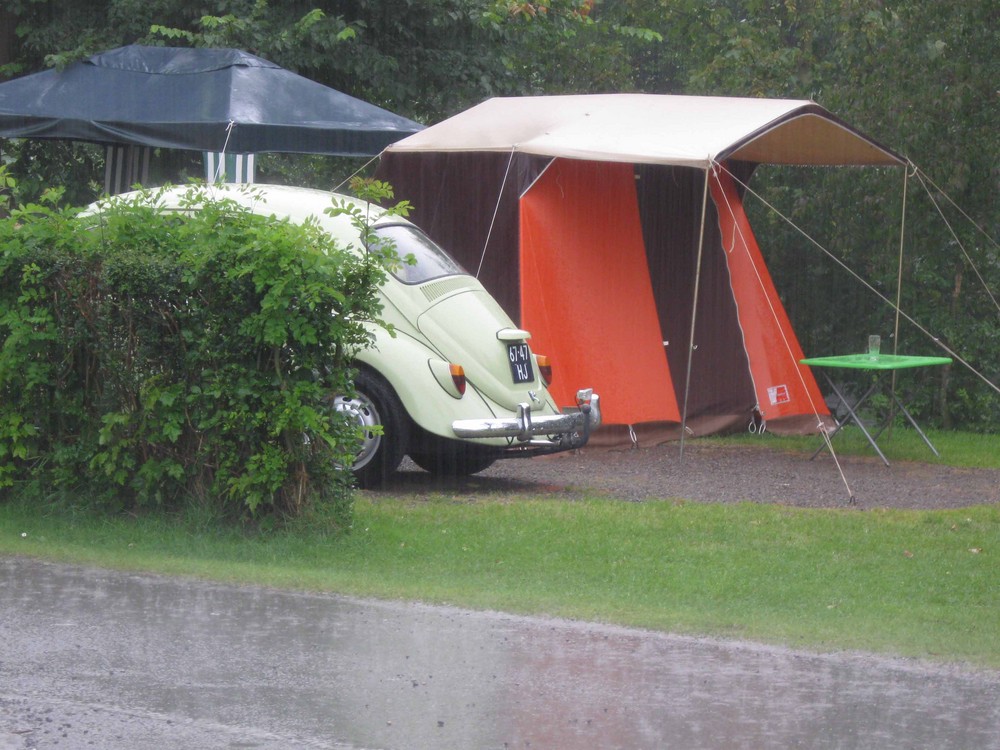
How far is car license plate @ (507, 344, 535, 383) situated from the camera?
32.3ft

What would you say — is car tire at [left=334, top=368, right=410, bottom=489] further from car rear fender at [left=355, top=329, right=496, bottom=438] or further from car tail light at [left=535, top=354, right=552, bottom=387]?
car tail light at [left=535, top=354, right=552, bottom=387]

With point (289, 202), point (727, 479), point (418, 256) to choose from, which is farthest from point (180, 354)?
point (727, 479)

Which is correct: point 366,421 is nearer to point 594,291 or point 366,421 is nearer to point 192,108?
point 594,291

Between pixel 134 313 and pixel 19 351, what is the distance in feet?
2.61

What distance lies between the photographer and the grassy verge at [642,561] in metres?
6.45

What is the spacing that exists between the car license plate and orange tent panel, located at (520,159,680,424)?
1.64 m

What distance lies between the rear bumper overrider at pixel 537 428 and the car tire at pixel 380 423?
0.42 metres

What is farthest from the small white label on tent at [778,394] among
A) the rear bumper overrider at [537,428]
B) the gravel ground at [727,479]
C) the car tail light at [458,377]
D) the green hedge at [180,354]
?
the green hedge at [180,354]

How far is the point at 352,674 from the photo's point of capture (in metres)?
5.57

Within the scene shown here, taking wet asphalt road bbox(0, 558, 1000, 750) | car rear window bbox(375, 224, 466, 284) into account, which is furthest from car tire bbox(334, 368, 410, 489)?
wet asphalt road bbox(0, 558, 1000, 750)

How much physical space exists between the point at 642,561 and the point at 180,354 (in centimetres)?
286

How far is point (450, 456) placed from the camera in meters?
10.1

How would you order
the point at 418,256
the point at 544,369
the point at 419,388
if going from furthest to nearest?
the point at 544,369 → the point at 418,256 → the point at 419,388

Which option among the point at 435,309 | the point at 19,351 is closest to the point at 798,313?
the point at 435,309
